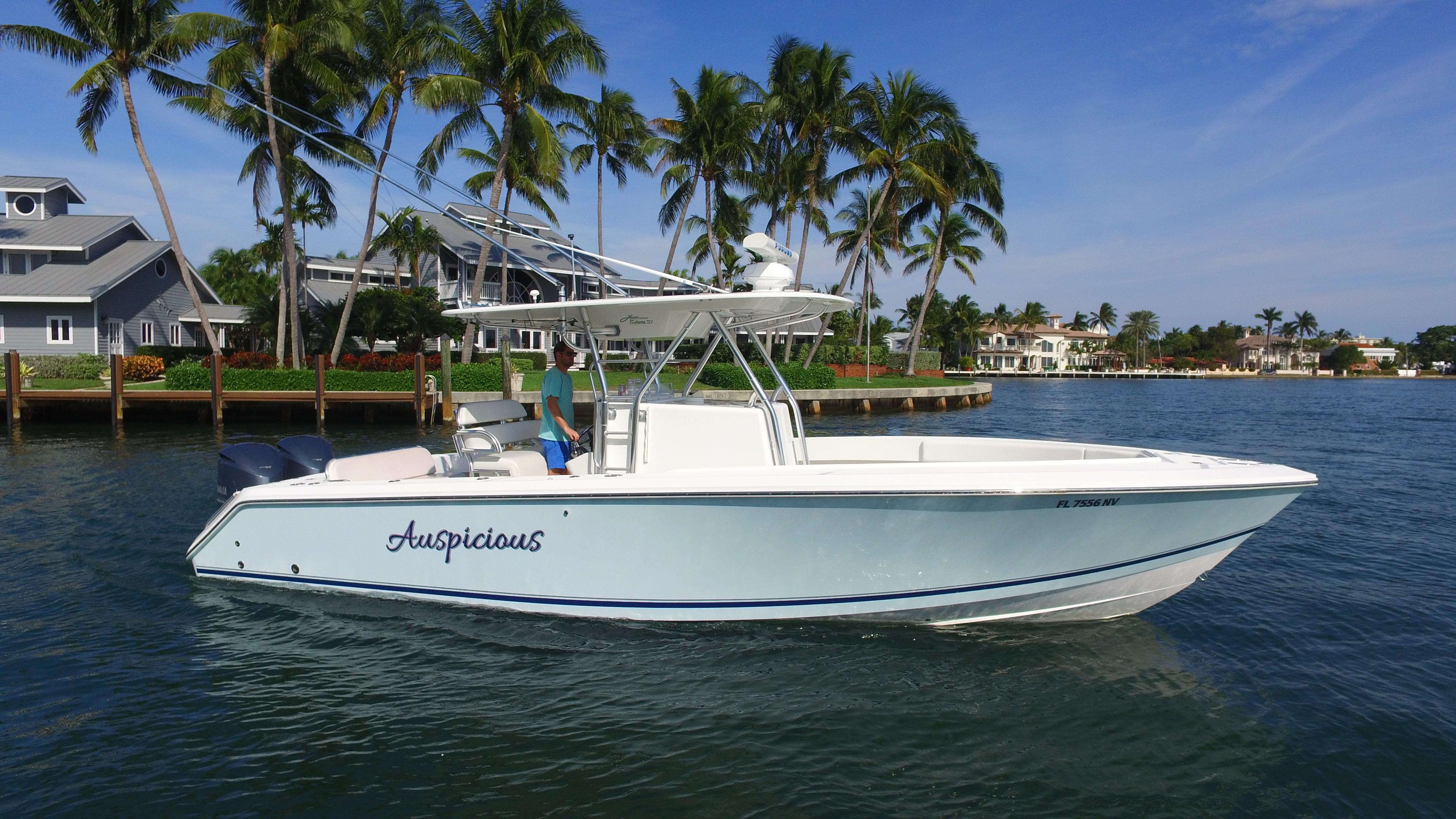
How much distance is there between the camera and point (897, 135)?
34.8m

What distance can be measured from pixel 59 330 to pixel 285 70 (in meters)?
14.9

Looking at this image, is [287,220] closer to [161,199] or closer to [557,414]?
[161,199]

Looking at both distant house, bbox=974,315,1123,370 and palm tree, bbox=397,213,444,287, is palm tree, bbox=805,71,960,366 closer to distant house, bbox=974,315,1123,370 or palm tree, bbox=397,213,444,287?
palm tree, bbox=397,213,444,287

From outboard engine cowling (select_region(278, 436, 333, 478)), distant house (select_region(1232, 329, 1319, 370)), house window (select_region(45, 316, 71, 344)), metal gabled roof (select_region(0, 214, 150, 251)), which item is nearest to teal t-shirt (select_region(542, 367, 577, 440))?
outboard engine cowling (select_region(278, 436, 333, 478))

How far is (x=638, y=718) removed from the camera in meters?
4.68

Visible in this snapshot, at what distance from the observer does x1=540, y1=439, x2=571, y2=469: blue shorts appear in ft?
20.6

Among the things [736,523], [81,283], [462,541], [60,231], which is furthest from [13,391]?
[736,523]

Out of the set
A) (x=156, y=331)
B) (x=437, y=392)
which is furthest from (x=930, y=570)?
(x=156, y=331)

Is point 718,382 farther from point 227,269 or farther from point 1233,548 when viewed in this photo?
point 227,269

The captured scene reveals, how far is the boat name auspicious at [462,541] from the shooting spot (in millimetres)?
5457

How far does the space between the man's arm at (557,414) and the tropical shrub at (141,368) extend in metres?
26.6

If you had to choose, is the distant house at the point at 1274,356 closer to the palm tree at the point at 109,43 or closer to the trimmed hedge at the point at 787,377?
the trimmed hedge at the point at 787,377

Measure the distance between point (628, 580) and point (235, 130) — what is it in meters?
27.6

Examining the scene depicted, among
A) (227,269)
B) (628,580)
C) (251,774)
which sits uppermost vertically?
(227,269)
